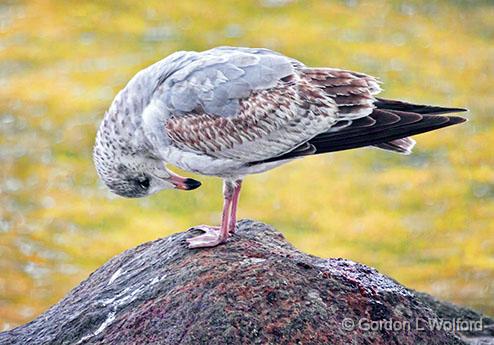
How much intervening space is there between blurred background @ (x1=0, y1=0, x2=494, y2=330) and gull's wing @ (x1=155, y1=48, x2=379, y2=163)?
9348 mm

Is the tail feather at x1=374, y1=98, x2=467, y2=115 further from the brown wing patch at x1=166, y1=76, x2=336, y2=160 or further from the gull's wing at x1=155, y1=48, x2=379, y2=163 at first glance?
the brown wing patch at x1=166, y1=76, x2=336, y2=160

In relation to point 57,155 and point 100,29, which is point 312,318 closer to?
point 57,155

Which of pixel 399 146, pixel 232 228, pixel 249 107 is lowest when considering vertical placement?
pixel 232 228

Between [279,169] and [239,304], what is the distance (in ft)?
50.4

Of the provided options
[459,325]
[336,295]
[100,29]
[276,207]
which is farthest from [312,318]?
[100,29]

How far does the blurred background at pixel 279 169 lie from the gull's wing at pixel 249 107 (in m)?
9.35

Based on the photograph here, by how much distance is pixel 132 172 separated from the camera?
29.0 ft

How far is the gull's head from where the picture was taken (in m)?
8.77

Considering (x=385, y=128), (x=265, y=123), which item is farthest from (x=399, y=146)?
(x=265, y=123)

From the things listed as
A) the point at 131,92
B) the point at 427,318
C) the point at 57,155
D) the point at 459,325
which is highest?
the point at 131,92

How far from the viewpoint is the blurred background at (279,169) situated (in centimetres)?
1886

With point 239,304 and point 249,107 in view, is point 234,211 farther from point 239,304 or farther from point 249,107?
point 239,304

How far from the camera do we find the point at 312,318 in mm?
7273

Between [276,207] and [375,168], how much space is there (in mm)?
2938
